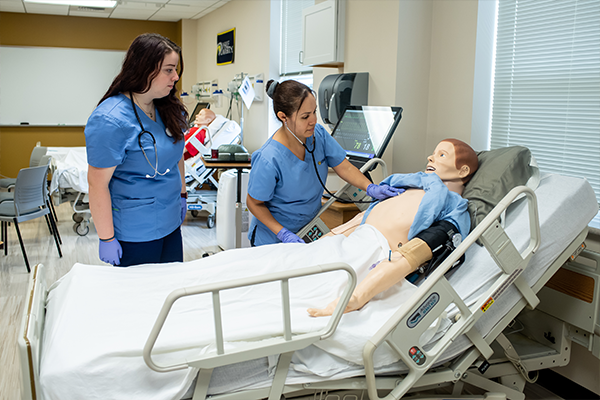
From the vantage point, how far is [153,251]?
190 centimetres

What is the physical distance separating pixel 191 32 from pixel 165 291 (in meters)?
7.04

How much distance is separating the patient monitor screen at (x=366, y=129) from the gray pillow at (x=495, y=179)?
72cm

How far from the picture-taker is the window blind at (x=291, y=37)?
16.3 ft

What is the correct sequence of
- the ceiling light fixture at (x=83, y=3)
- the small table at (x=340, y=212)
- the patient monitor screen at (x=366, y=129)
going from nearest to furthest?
the patient monitor screen at (x=366, y=129), the small table at (x=340, y=212), the ceiling light fixture at (x=83, y=3)

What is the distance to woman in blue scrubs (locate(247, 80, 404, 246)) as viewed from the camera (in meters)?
1.95

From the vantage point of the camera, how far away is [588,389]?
203 centimetres

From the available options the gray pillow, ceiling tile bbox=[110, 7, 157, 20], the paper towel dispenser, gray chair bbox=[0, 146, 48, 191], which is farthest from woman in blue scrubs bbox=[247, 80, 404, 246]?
ceiling tile bbox=[110, 7, 157, 20]

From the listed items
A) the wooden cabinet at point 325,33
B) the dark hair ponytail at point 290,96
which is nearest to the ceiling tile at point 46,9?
the wooden cabinet at point 325,33

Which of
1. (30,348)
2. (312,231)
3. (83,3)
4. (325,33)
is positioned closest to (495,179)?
(312,231)

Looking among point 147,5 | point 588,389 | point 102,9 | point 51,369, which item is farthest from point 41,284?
point 102,9

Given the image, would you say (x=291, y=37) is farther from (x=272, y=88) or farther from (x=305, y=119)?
(x=305, y=119)

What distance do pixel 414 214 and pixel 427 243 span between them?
231 mm

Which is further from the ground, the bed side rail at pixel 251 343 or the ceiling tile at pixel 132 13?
the ceiling tile at pixel 132 13

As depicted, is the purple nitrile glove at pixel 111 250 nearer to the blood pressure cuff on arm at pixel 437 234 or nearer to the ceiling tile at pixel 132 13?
the blood pressure cuff on arm at pixel 437 234
